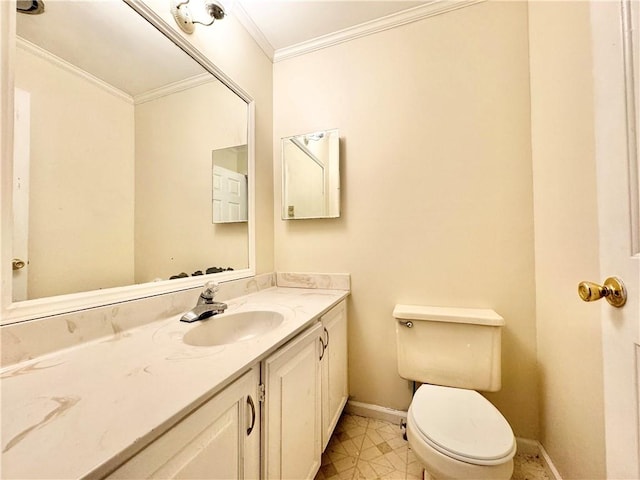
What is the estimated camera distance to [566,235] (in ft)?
3.17

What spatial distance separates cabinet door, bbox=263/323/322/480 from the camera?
728mm

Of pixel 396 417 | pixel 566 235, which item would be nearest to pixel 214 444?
pixel 396 417

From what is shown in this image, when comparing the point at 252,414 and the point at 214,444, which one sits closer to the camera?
the point at 214,444

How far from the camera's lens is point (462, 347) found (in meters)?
1.18

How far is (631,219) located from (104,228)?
141 cm

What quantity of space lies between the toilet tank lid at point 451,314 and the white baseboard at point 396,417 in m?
0.64

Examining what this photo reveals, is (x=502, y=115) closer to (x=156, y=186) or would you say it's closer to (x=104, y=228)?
(x=156, y=186)

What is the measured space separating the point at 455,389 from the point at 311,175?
4.54 feet

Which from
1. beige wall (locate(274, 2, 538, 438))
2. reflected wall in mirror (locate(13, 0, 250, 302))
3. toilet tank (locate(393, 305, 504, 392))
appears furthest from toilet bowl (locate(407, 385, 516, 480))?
reflected wall in mirror (locate(13, 0, 250, 302))

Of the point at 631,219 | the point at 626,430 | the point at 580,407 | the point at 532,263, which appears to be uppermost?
the point at 631,219

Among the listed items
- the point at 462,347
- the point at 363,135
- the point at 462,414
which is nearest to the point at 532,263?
the point at 462,347

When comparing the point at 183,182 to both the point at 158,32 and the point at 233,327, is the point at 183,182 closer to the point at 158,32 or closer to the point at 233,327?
the point at 158,32

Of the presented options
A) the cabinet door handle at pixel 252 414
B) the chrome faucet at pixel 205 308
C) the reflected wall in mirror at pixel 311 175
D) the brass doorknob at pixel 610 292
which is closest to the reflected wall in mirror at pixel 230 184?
the reflected wall in mirror at pixel 311 175

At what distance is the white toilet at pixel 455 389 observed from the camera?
30.8 inches
